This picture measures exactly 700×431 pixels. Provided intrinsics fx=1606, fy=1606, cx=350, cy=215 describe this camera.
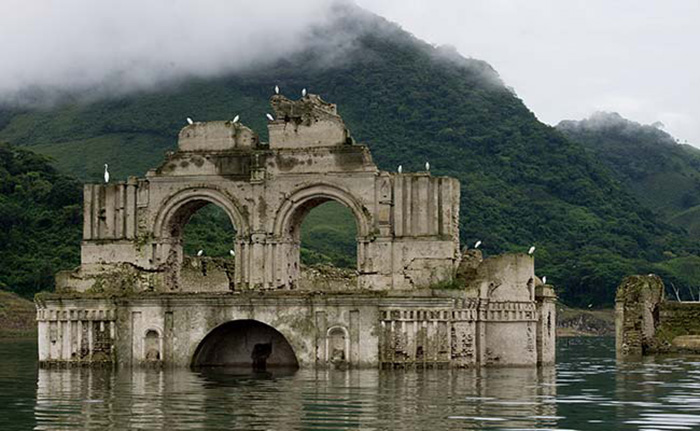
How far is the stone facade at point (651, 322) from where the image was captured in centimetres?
5828

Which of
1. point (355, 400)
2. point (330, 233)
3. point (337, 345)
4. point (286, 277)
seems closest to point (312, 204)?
point (286, 277)

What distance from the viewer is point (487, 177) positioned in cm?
15288

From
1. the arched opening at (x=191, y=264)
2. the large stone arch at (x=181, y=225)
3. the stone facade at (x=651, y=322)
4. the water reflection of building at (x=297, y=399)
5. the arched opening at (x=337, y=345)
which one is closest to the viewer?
the water reflection of building at (x=297, y=399)

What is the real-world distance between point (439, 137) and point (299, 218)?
110 meters

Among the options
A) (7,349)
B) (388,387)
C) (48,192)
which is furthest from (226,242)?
(388,387)

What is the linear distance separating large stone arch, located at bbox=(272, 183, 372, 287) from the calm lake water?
4.80 metres

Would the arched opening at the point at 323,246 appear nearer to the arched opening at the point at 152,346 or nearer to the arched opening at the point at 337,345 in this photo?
the arched opening at the point at 337,345

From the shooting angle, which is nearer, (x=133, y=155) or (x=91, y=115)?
(x=133, y=155)

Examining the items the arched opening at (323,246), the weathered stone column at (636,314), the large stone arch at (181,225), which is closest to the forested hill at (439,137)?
the arched opening at (323,246)

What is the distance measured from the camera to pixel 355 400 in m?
32.8

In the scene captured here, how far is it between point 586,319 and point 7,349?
6985 centimetres

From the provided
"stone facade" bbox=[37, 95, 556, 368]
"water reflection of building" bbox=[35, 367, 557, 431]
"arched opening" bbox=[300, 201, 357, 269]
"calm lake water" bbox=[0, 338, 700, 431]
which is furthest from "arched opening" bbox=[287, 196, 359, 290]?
"calm lake water" bbox=[0, 338, 700, 431]

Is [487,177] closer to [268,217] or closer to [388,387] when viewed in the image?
[268,217]

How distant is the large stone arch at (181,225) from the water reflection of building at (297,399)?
445 cm
